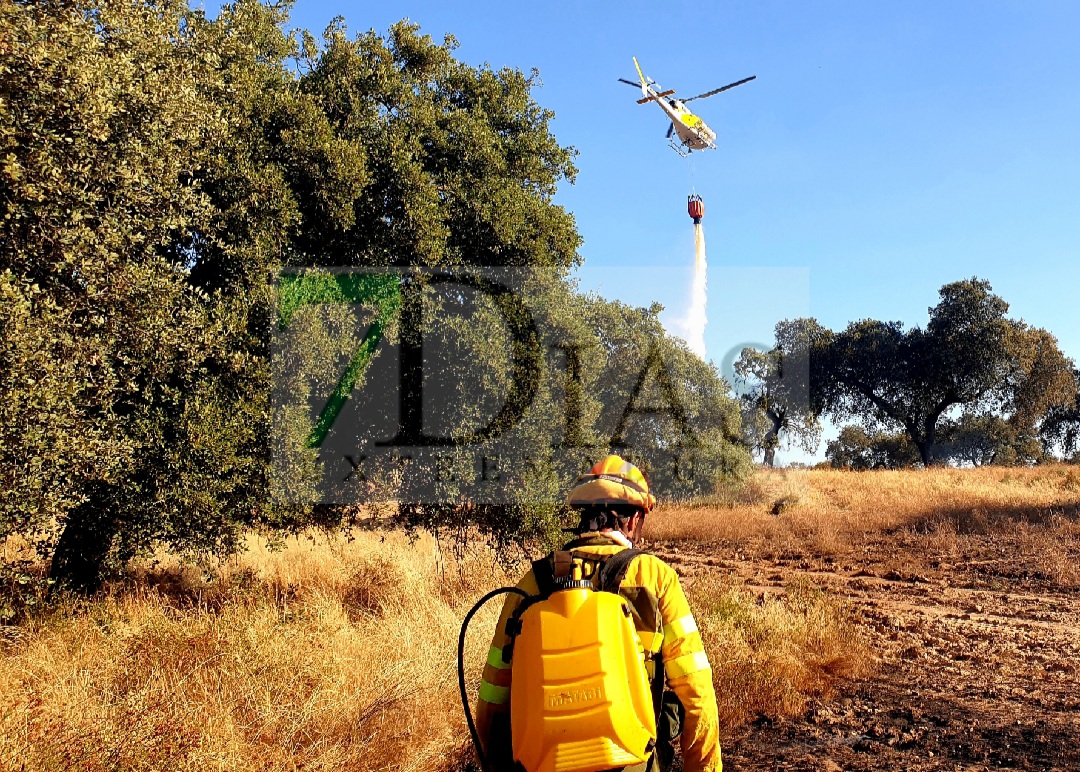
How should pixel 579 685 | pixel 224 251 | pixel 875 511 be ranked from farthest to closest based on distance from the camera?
pixel 875 511 < pixel 224 251 < pixel 579 685

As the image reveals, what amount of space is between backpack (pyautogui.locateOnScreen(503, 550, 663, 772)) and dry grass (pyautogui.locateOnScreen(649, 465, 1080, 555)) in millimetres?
17824

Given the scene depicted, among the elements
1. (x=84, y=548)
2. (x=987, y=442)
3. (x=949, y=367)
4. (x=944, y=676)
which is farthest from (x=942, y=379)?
(x=84, y=548)

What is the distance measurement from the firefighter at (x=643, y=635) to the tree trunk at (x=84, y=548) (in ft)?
24.6

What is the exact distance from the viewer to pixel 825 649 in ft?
31.3

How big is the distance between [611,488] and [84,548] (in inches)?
368

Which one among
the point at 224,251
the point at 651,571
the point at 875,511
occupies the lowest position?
the point at 875,511

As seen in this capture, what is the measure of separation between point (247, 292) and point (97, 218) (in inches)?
86.5

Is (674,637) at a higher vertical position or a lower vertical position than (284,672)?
higher

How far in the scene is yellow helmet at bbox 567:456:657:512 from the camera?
3.40 metres

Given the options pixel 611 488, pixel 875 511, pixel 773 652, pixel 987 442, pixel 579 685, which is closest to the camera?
pixel 579 685

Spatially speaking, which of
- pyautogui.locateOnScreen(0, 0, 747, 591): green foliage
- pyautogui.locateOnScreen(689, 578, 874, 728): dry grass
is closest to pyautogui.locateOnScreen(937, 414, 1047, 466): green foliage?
pyautogui.locateOnScreen(689, 578, 874, 728): dry grass

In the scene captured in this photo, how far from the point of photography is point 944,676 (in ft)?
30.4

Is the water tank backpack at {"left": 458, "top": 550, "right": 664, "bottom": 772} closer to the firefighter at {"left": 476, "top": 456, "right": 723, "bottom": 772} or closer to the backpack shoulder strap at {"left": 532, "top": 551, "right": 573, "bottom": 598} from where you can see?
the backpack shoulder strap at {"left": 532, "top": 551, "right": 573, "bottom": 598}

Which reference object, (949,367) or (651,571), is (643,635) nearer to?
(651,571)
